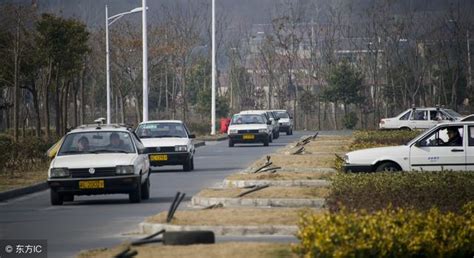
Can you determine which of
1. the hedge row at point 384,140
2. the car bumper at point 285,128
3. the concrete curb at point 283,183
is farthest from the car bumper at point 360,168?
the car bumper at point 285,128

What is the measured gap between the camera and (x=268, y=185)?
26.4 metres

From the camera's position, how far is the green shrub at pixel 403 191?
18.4 m

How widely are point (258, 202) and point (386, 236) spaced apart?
1010 centimetres

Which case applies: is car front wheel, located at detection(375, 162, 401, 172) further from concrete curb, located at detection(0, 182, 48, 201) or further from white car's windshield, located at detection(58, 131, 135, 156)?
concrete curb, located at detection(0, 182, 48, 201)

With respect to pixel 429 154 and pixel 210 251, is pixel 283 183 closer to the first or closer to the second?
pixel 429 154

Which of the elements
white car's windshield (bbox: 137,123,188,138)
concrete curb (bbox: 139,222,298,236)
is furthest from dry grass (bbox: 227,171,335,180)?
concrete curb (bbox: 139,222,298,236)

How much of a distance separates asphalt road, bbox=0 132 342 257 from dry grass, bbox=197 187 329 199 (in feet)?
2.43

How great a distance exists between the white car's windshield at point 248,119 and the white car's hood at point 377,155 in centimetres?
3197

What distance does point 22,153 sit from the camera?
35.9 m

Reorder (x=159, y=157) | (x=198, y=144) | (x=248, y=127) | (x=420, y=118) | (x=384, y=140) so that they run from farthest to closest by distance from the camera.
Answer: (x=198, y=144), (x=420, y=118), (x=248, y=127), (x=384, y=140), (x=159, y=157)

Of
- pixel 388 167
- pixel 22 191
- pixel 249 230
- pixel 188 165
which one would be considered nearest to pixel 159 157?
pixel 188 165

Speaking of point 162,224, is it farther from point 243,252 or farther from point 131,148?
point 131,148

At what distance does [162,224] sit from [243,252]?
4251 millimetres

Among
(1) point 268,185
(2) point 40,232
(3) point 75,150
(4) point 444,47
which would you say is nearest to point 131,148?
(3) point 75,150
